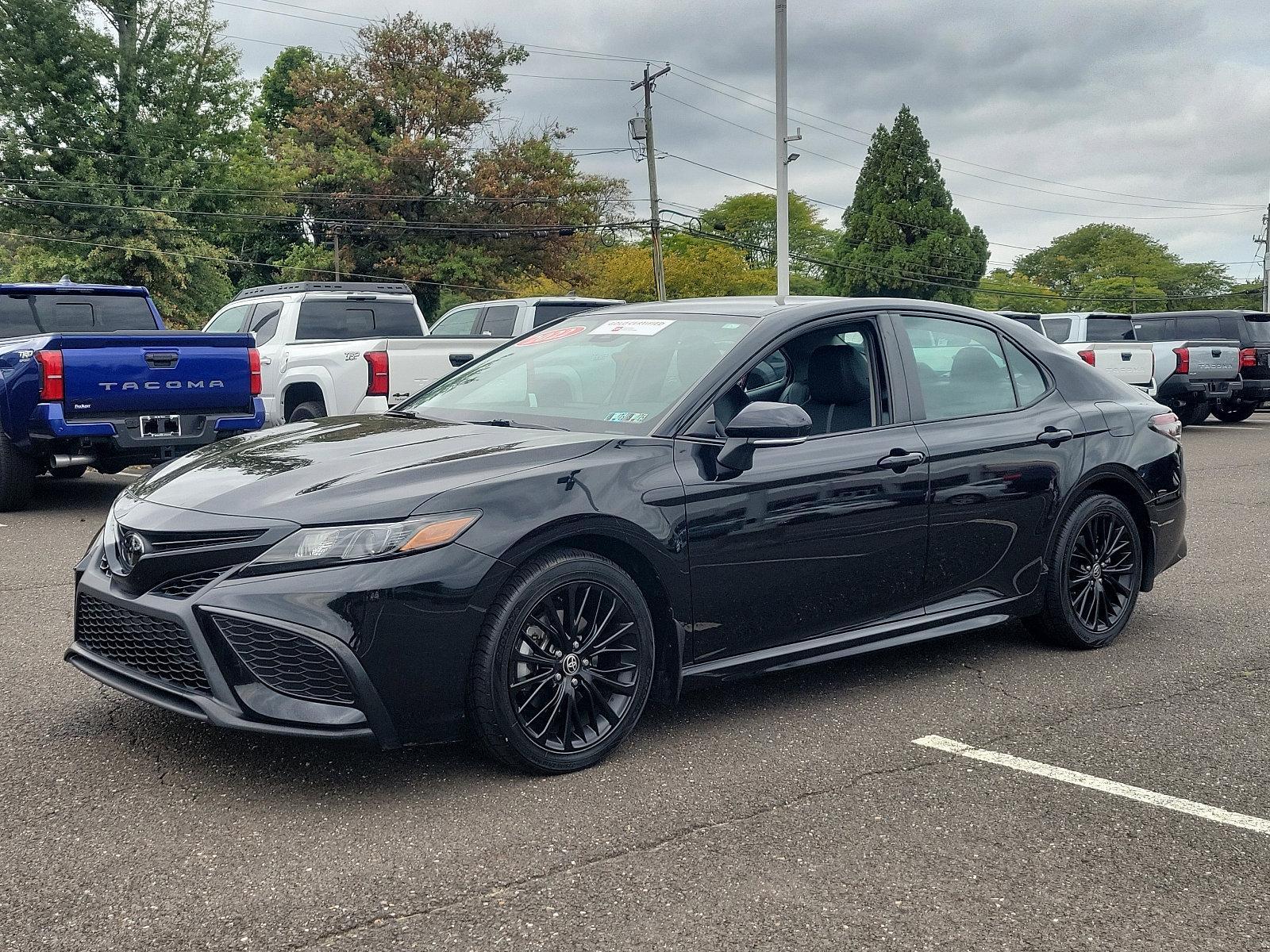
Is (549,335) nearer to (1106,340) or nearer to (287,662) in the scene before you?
(287,662)

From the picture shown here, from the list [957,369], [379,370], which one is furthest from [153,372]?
[957,369]

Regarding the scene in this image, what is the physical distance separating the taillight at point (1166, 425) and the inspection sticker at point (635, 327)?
8.31 feet

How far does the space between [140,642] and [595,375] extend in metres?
1.96

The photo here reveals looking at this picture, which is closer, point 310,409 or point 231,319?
point 310,409

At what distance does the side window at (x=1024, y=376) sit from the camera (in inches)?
220

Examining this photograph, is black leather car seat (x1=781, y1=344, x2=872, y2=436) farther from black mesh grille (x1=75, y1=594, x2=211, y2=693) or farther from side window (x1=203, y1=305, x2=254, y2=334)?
side window (x1=203, y1=305, x2=254, y2=334)

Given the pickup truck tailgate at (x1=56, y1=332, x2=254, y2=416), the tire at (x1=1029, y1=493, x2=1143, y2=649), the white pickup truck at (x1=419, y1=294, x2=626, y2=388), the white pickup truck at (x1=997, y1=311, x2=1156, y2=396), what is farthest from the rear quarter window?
the tire at (x1=1029, y1=493, x2=1143, y2=649)

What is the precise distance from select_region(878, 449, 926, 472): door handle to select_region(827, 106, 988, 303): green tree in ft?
211

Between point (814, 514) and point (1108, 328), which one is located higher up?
point (1108, 328)

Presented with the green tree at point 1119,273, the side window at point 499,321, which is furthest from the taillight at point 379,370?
the green tree at point 1119,273

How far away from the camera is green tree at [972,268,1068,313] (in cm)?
8725

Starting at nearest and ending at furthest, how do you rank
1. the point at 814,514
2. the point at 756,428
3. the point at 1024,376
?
the point at 756,428 → the point at 814,514 → the point at 1024,376

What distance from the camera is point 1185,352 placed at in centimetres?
2011

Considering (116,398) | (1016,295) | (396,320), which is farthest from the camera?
(1016,295)
